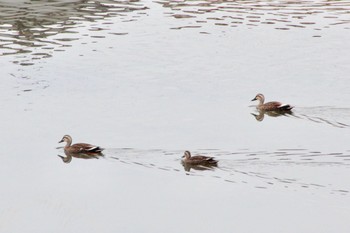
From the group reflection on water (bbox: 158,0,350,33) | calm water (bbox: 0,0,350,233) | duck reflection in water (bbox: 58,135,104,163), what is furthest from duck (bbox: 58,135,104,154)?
reflection on water (bbox: 158,0,350,33)

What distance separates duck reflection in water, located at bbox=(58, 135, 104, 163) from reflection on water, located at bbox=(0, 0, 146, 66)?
11.8 metres

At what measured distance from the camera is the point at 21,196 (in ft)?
102

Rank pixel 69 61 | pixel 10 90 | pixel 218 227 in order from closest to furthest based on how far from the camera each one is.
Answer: pixel 218 227, pixel 10 90, pixel 69 61

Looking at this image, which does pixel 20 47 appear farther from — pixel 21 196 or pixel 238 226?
pixel 238 226

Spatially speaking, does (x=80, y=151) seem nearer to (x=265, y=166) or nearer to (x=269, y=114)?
(x=265, y=166)

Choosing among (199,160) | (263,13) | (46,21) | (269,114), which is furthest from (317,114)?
(46,21)

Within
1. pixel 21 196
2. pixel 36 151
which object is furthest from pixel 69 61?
pixel 21 196

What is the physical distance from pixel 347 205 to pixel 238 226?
3.31 meters

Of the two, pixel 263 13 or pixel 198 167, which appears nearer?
pixel 198 167

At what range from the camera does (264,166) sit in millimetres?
33438

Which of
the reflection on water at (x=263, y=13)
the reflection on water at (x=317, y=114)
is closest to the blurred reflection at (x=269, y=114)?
the reflection on water at (x=317, y=114)

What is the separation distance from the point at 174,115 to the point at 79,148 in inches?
201

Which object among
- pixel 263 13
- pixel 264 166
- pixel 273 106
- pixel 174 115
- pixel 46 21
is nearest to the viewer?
pixel 264 166

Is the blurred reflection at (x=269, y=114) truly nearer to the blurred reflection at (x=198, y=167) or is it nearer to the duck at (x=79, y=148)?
the blurred reflection at (x=198, y=167)
